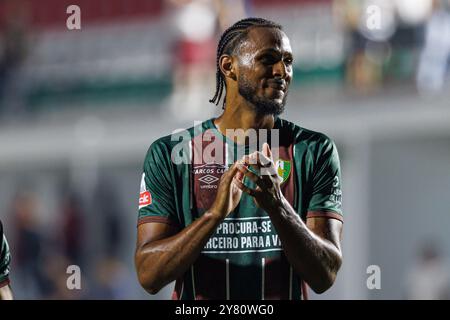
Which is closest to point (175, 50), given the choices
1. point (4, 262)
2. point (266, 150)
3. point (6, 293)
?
point (4, 262)

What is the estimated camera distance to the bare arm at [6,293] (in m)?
2.80

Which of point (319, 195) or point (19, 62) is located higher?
point (19, 62)

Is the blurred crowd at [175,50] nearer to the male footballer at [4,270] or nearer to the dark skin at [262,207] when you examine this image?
the male footballer at [4,270]

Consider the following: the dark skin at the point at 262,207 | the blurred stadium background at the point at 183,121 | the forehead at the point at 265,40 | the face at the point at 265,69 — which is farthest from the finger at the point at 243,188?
the blurred stadium background at the point at 183,121

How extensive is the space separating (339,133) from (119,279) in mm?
5820

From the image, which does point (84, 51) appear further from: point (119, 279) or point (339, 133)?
point (119, 279)

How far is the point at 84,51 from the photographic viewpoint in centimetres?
1841

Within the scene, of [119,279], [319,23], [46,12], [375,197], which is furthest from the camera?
[46,12]

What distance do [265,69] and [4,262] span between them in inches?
38.1

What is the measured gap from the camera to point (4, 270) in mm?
2955

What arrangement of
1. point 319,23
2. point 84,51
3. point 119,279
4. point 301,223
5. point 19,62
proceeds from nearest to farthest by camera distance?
point 301,223 < point 119,279 < point 319,23 < point 19,62 < point 84,51

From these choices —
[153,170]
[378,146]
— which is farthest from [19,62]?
[153,170]

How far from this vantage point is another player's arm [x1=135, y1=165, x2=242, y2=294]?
2.42 metres

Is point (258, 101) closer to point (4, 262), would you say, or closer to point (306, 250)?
point (306, 250)
